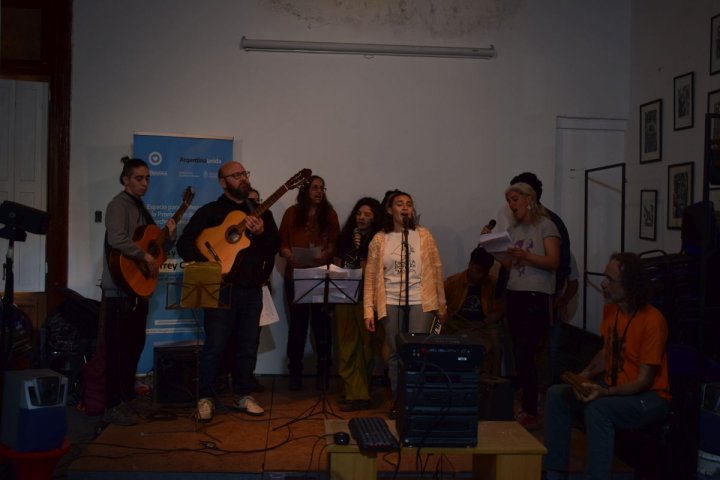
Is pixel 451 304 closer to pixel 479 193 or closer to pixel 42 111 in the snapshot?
pixel 479 193

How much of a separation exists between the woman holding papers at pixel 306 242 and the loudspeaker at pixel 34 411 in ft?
7.55

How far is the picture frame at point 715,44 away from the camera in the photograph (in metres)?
5.47

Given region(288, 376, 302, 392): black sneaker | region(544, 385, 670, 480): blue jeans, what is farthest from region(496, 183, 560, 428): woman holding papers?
region(288, 376, 302, 392): black sneaker

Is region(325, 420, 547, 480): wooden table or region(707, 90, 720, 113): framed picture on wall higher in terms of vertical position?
region(707, 90, 720, 113): framed picture on wall

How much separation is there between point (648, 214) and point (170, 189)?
3891 mm

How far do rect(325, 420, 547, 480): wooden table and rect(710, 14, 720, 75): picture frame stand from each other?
3.40m

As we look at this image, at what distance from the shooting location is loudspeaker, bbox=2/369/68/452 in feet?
12.3

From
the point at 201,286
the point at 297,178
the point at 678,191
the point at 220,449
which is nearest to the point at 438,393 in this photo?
the point at 220,449

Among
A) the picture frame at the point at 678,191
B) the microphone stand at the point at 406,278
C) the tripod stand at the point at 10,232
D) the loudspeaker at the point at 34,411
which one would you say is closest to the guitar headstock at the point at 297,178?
the microphone stand at the point at 406,278

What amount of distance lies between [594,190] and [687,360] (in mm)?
2736

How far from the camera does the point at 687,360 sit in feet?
14.2

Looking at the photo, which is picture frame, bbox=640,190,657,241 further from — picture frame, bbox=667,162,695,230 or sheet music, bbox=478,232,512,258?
sheet music, bbox=478,232,512,258

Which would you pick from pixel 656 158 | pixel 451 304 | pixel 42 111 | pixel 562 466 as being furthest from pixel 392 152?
pixel 562 466

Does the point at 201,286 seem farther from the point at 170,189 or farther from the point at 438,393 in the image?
the point at 438,393
